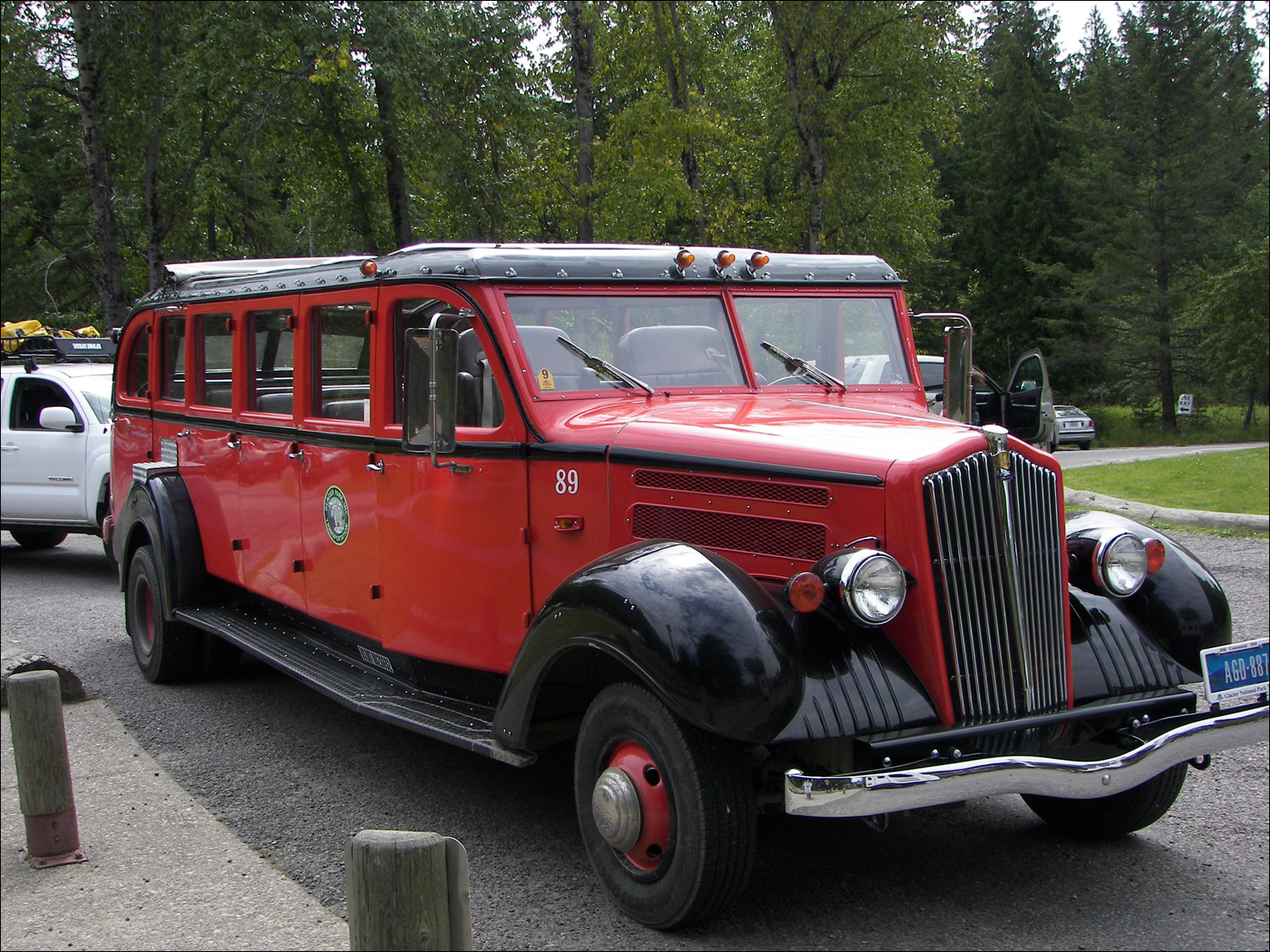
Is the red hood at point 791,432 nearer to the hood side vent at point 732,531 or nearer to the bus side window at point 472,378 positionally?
the hood side vent at point 732,531

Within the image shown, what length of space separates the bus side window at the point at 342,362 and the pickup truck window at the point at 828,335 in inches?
64.8

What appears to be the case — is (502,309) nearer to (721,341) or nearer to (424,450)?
(424,450)

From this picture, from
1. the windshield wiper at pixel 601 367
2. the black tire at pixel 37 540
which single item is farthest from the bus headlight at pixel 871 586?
the black tire at pixel 37 540

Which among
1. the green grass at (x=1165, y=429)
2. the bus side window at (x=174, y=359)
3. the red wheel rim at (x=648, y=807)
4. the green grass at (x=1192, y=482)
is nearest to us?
the red wheel rim at (x=648, y=807)

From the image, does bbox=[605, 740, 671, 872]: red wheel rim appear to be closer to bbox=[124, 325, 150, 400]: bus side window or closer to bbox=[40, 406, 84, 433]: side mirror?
bbox=[124, 325, 150, 400]: bus side window

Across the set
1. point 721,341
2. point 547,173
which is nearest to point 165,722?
point 721,341

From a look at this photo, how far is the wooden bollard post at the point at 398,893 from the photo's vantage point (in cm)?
206

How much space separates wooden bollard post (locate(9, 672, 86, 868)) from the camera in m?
4.44

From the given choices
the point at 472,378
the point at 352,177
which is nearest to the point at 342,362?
the point at 472,378

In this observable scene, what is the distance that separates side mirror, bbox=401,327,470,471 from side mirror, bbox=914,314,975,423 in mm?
2400

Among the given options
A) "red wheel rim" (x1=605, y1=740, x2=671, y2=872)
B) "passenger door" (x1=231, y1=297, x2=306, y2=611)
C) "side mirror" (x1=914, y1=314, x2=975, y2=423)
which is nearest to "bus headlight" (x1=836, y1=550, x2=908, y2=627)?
"red wheel rim" (x1=605, y1=740, x2=671, y2=872)

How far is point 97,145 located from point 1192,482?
49.1 ft

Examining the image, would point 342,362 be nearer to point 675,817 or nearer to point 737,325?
point 737,325

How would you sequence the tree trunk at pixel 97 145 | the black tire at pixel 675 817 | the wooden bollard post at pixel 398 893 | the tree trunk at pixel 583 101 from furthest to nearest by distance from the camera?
the tree trunk at pixel 97 145, the tree trunk at pixel 583 101, the black tire at pixel 675 817, the wooden bollard post at pixel 398 893
